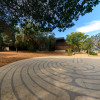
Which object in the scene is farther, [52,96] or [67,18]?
[67,18]

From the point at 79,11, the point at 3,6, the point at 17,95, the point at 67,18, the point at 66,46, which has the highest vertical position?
the point at 3,6

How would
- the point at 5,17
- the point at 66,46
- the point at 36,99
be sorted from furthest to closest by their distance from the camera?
the point at 66,46, the point at 5,17, the point at 36,99

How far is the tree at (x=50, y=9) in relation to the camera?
2.70m

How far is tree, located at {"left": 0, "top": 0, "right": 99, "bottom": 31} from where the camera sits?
2.70 m

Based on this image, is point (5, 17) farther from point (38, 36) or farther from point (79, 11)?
point (38, 36)

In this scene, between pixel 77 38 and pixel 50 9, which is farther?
pixel 77 38

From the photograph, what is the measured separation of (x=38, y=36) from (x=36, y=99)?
33.8 ft

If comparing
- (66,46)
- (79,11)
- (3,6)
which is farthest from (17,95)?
Answer: (66,46)

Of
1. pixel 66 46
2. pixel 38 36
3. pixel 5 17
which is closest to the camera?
pixel 5 17

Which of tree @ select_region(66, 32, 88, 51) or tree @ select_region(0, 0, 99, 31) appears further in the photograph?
tree @ select_region(66, 32, 88, 51)

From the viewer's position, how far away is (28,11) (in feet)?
9.97

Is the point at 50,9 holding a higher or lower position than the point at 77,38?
lower

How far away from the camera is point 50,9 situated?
304 centimetres

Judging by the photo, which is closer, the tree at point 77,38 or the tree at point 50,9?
the tree at point 50,9
